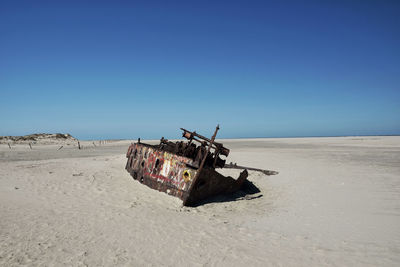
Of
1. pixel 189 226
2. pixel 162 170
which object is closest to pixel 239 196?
pixel 162 170

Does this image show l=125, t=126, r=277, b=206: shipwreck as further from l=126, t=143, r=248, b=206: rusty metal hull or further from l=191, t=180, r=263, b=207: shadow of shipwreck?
l=191, t=180, r=263, b=207: shadow of shipwreck

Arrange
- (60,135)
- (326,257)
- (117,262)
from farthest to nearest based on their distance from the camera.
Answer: (60,135), (326,257), (117,262)

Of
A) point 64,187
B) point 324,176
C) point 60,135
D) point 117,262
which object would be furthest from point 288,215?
point 60,135

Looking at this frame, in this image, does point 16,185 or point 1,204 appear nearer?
point 1,204

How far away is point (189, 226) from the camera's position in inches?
219

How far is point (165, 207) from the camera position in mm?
6914

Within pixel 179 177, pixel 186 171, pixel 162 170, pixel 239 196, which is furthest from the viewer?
pixel 239 196

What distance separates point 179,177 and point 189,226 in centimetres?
218

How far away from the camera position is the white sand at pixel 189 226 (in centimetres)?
415

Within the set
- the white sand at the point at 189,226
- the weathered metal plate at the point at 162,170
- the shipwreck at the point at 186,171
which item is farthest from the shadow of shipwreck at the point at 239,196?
the weathered metal plate at the point at 162,170

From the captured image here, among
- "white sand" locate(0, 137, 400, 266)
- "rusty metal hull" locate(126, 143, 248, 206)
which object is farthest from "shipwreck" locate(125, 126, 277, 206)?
"white sand" locate(0, 137, 400, 266)

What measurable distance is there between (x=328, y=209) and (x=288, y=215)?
1325mm

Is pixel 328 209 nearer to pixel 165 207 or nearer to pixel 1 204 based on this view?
pixel 165 207

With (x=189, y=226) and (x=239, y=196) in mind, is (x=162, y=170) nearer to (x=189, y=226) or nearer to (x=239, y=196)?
(x=239, y=196)
